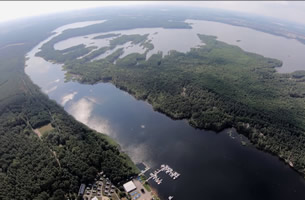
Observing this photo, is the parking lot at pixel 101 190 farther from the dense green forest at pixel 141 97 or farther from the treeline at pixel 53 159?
the dense green forest at pixel 141 97

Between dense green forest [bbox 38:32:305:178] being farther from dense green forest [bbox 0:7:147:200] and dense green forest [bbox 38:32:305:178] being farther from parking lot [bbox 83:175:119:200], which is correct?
parking lot [bbox 83:175:119:200]

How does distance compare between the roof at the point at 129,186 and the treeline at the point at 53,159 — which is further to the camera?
the roof at the point at 129,186

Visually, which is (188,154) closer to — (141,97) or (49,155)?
(141,97)

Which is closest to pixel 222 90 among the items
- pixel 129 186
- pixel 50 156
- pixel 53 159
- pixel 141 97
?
pixel 141 97

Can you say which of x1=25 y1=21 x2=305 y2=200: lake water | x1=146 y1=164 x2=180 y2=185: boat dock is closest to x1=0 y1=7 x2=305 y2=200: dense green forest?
x1=25 y1=21 x2=305 y2=200: lake water

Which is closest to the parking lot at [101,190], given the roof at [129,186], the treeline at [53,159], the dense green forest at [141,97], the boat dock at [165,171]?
the treeline at [53,159]
